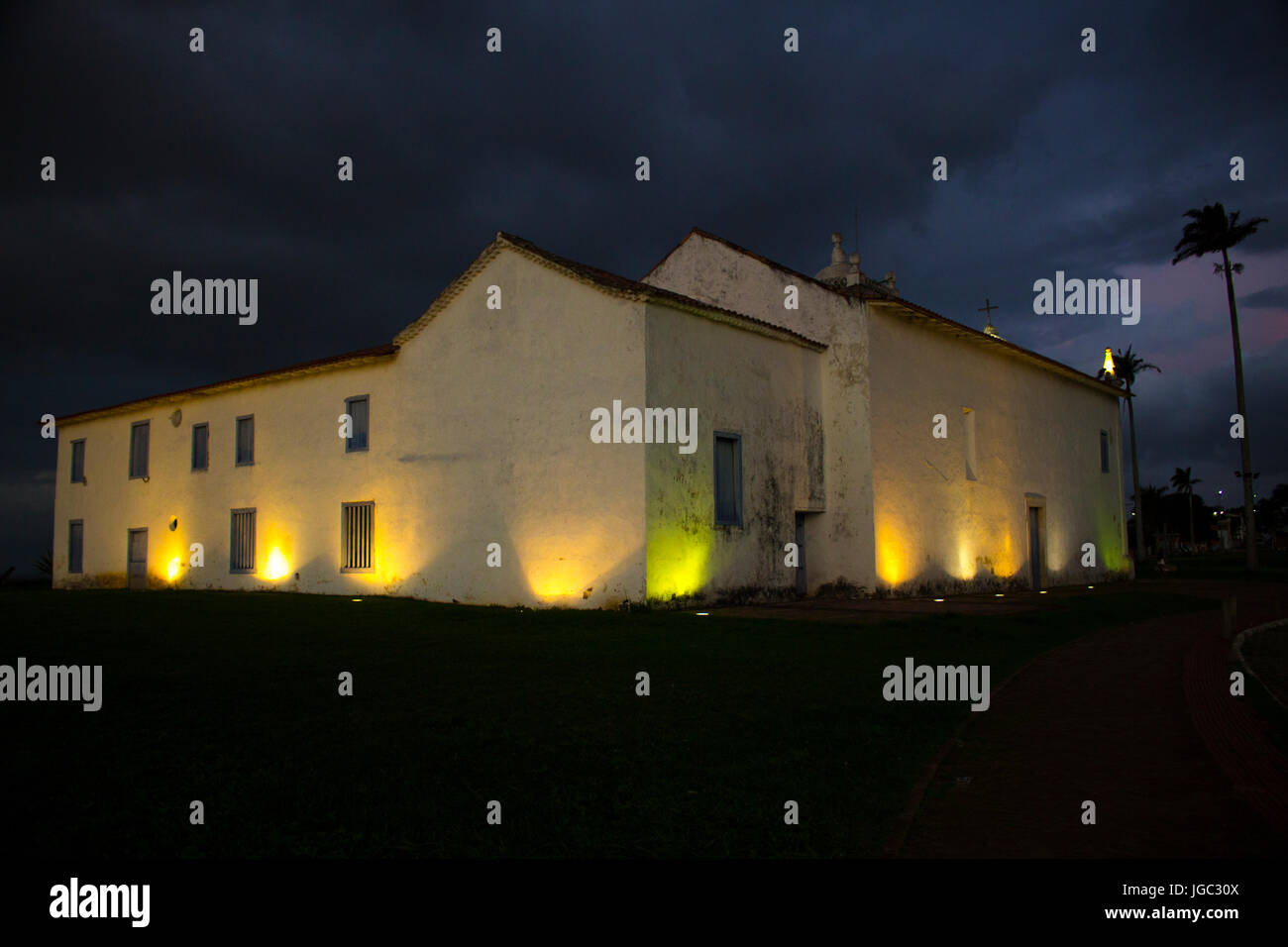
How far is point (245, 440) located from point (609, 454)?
14.0 metres

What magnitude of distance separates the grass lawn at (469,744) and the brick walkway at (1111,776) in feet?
1.24

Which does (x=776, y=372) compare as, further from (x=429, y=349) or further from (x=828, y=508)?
(x=429, y=349)

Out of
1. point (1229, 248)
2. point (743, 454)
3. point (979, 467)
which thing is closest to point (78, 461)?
point (743, 454)

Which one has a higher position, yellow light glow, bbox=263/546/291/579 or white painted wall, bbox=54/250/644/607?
white painted wall, bbox=54/250/644/607

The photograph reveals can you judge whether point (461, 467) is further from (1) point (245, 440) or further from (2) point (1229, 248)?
(2) point (1229, 248)

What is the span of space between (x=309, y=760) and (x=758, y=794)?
299cm

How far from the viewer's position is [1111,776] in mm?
6098

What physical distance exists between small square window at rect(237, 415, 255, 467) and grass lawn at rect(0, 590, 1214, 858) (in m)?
13.3

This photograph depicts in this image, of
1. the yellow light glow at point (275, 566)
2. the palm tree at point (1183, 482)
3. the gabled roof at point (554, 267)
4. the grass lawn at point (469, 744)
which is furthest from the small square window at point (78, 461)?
the palm tree at point (1183, 482)

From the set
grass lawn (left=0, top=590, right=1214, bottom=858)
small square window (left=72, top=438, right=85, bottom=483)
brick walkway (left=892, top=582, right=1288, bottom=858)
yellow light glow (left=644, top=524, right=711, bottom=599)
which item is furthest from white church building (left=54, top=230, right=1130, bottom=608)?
brick walkway (left=892, top=582, right=1288, bottom=858)

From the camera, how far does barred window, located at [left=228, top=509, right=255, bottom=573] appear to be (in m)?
25.1

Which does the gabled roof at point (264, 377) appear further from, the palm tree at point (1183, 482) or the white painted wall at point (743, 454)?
the palm tree at point (1183, 482)

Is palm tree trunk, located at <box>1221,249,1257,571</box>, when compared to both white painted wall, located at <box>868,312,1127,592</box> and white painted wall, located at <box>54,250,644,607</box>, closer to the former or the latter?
white painted wall, located at <box>868,312,1127,592</box>
